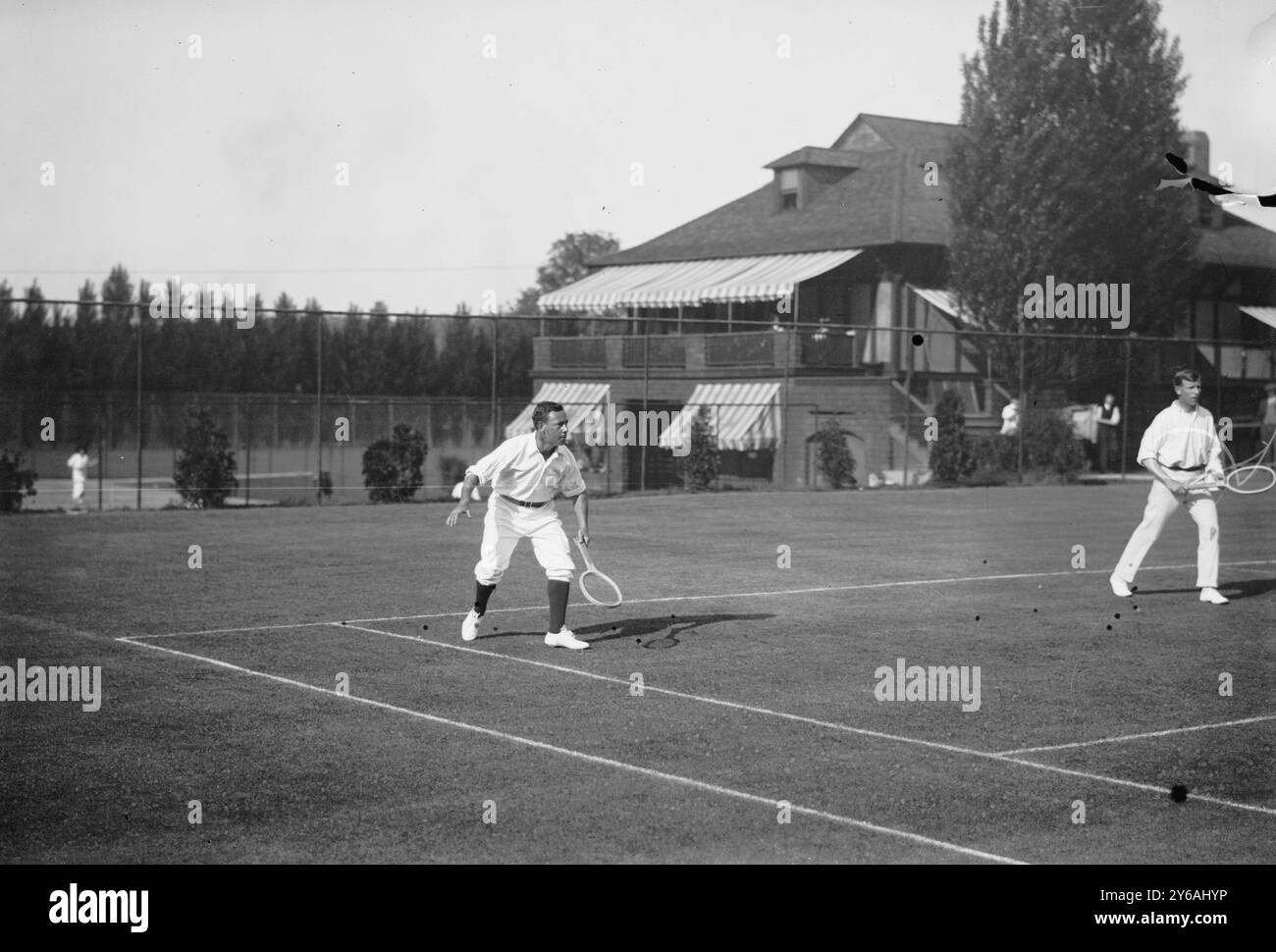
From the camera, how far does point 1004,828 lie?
A: 8.56 metres

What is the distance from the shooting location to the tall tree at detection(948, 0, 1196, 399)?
47125 millimetres

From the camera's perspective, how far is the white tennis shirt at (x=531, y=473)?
569 inches

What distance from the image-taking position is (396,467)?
33.3 m

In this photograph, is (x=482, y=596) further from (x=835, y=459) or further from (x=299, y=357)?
(x=299, y=357)

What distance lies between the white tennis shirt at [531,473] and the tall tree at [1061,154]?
33.8 m

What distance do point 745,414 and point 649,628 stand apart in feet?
89.7

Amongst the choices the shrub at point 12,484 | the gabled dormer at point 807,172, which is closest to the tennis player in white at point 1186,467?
the shrub at point 12,484

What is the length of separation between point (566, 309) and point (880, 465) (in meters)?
19.1

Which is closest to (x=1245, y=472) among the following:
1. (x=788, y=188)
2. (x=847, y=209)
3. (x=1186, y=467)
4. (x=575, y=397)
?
(x=847, y=209)

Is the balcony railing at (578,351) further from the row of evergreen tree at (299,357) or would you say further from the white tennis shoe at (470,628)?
the white tennis shoe at (470,628)

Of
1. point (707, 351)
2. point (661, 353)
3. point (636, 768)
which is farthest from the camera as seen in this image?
point (661, 353)

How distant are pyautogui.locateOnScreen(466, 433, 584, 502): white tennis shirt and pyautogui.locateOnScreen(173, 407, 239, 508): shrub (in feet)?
58.8
